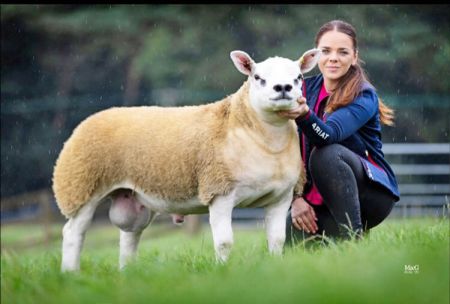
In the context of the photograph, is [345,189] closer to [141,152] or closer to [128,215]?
[141,152]

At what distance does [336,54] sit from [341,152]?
45cm

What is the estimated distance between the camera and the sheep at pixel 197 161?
12.3ft

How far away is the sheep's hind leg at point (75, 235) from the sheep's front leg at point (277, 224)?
849 millimetres

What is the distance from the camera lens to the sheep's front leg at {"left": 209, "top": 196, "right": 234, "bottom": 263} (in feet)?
12.3

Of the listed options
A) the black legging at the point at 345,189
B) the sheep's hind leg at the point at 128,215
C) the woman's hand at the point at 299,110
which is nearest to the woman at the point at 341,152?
the black legging at the point at 345,189

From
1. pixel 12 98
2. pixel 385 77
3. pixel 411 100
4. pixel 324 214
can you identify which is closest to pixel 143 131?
pixel 324 214

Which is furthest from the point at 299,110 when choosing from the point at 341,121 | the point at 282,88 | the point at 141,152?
the point at 141,152

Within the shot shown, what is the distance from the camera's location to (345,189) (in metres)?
3.90

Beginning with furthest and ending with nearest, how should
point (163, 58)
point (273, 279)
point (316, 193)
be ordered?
point (163, 58)
point (316, 193)
point (273, 279)

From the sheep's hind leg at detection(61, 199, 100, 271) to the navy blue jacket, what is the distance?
102 centimetres

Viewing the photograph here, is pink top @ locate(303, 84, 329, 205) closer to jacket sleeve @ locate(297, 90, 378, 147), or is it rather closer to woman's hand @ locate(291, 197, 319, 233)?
woman's hand @ locate(291, 197, 319, 233)

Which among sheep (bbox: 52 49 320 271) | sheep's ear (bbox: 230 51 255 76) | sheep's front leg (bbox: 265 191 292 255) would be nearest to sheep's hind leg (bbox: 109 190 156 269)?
sheep (bbox: 52 49 320 271)

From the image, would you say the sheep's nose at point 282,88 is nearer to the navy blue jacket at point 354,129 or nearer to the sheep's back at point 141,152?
the navy blue jacket at point 354,129
